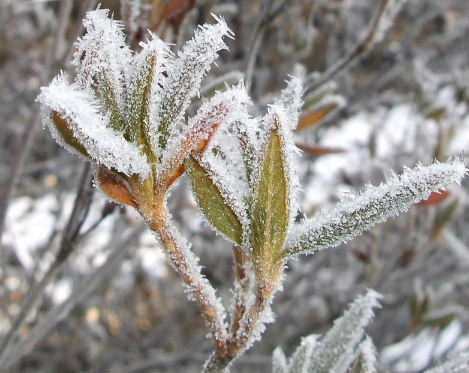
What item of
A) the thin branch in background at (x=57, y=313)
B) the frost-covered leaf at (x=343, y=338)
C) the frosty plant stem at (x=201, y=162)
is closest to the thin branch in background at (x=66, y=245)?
the thin branch in background at (x=57, y=313)

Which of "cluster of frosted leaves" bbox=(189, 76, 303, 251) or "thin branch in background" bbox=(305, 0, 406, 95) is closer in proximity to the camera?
"cluster of frosted leaves" bbox=(189, 76, 303, 251)

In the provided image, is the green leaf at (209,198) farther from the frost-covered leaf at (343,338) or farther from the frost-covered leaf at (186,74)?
the frost-covered leaf at (343,338)

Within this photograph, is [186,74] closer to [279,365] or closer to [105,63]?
[105,63]

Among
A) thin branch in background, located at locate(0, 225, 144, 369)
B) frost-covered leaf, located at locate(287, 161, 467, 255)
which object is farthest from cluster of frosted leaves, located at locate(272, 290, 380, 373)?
thin branch in background, located at locate(0, 225, 144, 369)

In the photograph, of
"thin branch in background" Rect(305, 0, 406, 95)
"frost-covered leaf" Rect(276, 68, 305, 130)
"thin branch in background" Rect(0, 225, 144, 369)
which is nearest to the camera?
"frost-covered leaf" Rect(276, 68, 305, 130)

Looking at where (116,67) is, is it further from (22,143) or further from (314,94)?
(22,143)

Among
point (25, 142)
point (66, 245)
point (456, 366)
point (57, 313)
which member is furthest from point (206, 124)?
point (25, 142)

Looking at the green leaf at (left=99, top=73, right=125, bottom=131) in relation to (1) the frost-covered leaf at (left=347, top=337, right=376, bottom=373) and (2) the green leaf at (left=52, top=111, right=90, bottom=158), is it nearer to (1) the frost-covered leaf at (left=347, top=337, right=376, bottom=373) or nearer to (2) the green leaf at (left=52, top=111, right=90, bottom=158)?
(2) the green leaf at (left=52, top=111, right=90, bottom=158)

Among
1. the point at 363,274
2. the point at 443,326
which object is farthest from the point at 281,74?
the point at 443,326
